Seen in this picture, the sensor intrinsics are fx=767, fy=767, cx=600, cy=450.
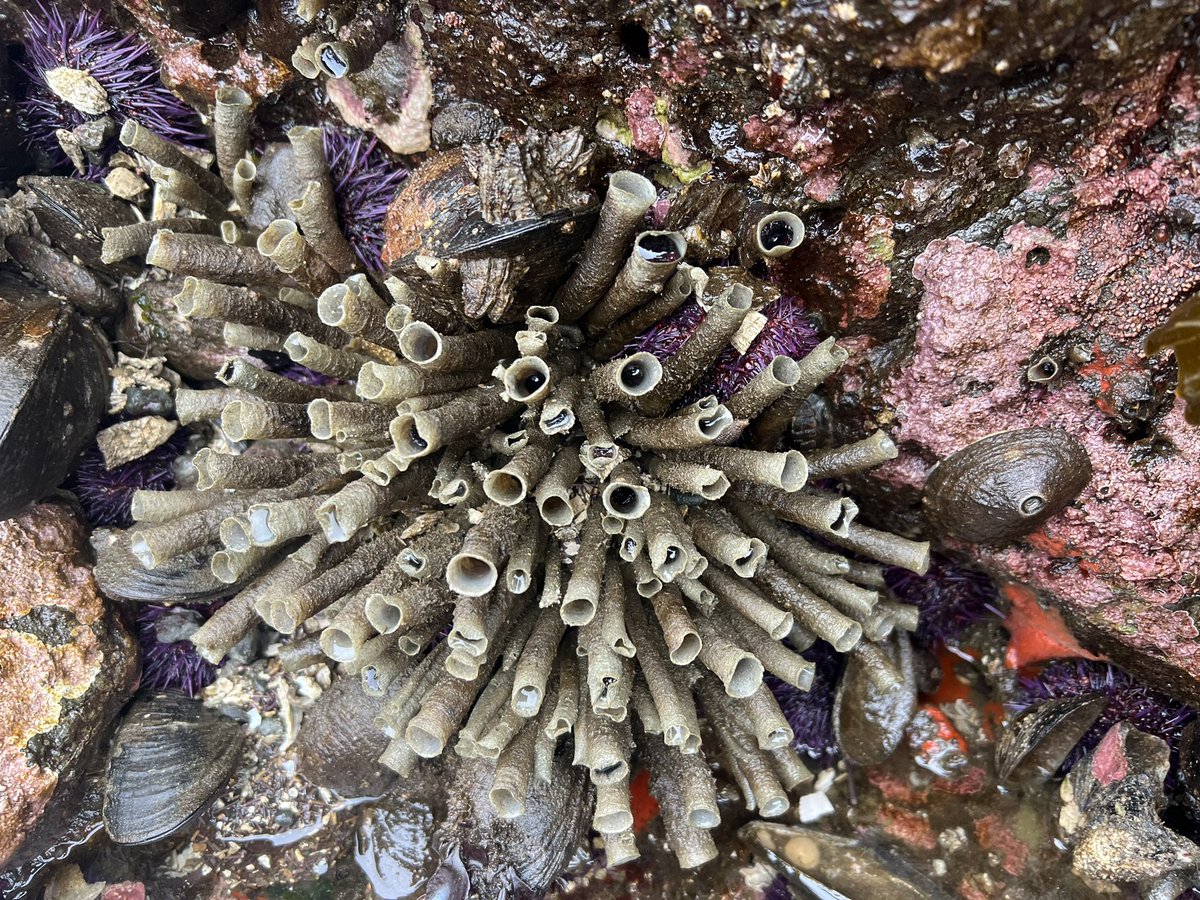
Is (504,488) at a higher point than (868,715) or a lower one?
higher

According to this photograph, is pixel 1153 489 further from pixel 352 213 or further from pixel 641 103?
pixel 352 213

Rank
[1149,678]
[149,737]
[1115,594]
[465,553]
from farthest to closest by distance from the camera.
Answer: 1. [149,737]
2. [1149,678]
3. [1115,594]
4. [465,553]

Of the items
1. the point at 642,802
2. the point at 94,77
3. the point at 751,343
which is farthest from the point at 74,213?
the point at 642,802

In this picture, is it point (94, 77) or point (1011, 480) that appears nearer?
point (1011, 480)

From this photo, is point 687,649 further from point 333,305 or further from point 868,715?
point 333,305

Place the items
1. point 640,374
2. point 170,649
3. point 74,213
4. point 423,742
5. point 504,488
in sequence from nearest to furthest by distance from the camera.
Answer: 1. point 504,488
2. point 640,374
3. point 423,742
4. point 74,213
5. point 170,649

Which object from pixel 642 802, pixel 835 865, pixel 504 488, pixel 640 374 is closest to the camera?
pixel 504 488

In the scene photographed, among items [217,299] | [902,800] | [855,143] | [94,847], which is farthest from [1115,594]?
[94,847]
